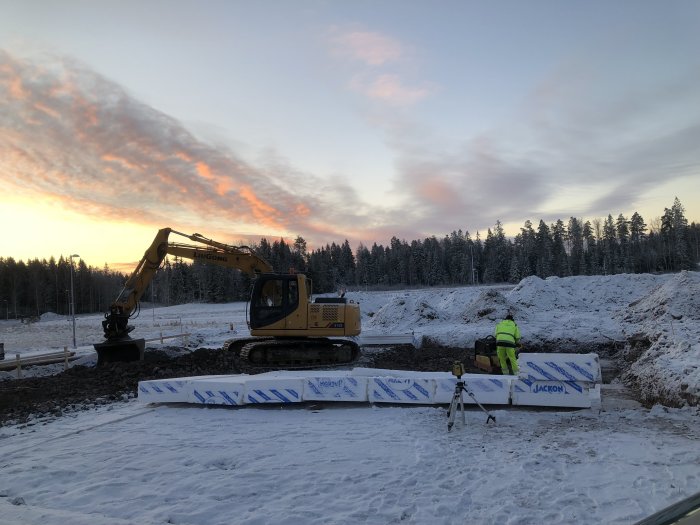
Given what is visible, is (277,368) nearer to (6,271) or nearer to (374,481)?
(374,481)

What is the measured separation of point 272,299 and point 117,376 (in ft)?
17.5

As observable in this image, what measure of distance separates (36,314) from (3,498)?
117150 millimetres

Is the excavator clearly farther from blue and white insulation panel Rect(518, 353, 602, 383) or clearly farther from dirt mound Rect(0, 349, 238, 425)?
blue and white insulation panel Rect(518, 353, 602, 383)

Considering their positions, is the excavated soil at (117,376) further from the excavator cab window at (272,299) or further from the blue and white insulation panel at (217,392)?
the blue and white insulation panel at (217,392)

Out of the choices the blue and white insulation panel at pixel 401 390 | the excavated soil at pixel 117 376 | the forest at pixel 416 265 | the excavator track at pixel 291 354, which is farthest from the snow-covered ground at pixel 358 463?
the forest at pixel 416 265

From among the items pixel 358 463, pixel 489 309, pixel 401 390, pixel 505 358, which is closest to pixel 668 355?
pixel 505 358

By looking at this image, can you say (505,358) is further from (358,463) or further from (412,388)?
(358,463)

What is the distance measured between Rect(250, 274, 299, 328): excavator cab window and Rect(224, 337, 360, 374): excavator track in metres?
0.92

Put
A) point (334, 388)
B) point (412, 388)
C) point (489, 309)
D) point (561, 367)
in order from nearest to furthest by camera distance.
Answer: point (561, 367), point (412, 388), point (334, 388), point (489, 309)

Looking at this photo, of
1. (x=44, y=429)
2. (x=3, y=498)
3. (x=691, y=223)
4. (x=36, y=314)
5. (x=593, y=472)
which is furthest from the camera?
(x=691, y=223)

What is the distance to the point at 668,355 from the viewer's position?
11789 millimetres

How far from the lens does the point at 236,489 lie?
5809 millimetres

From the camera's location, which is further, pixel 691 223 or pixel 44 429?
pixel 691 223

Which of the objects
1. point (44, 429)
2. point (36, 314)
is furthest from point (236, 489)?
point (36, 314)
